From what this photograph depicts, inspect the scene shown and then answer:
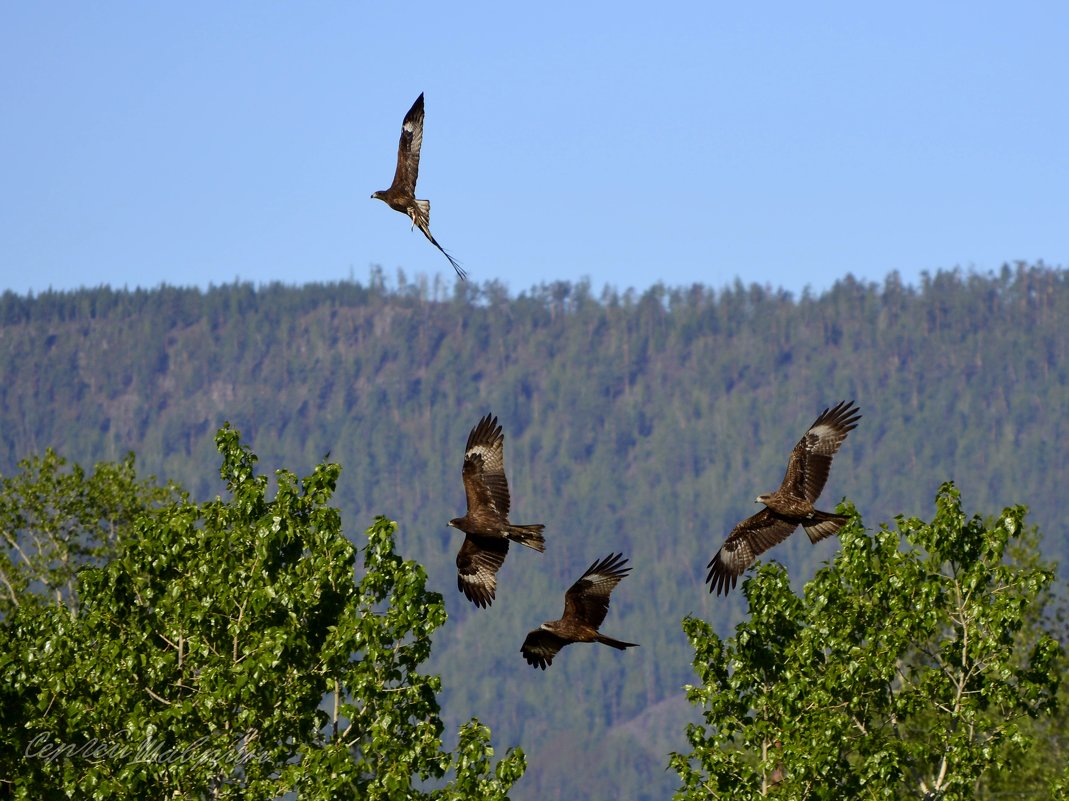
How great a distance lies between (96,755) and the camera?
104ft

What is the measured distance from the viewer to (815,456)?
3259 cm

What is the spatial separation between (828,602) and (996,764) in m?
4.04

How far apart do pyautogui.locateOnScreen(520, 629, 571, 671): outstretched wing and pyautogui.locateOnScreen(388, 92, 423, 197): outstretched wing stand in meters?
6.46

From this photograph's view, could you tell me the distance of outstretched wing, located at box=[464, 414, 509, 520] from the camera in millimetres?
30672

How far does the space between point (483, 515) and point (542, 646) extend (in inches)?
84.2

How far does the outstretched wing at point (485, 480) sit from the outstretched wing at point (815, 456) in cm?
454

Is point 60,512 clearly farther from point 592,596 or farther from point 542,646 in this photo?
point 592,596

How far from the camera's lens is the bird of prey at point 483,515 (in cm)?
3044

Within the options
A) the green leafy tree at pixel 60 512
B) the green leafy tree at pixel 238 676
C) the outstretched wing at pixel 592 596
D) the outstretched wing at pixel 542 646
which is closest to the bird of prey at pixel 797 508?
the outstretched wing at pixel 592 596

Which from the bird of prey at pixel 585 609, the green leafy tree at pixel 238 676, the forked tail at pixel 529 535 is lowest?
the green leafy tree at pixel 238 676

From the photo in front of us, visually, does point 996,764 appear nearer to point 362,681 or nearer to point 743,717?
point 743,717

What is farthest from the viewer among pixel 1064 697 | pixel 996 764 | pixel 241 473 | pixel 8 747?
pixel 1064 697

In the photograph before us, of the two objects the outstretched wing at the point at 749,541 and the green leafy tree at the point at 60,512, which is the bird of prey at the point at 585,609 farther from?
the green leafy tree at the point at 60,512

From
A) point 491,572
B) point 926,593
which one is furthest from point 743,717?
point 491,572
